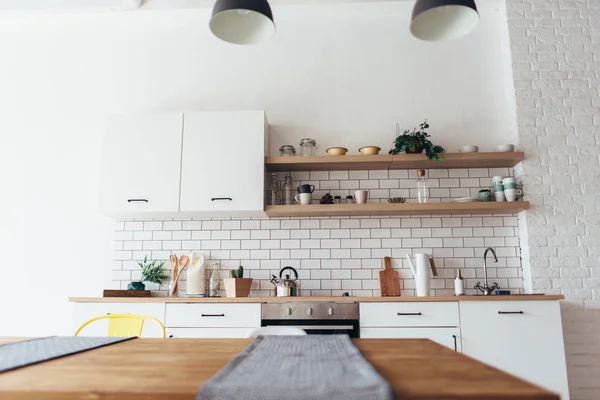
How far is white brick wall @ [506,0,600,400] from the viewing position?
3.56 metres

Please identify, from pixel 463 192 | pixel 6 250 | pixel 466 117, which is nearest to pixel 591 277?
pixel 463 192

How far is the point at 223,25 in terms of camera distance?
214 cm

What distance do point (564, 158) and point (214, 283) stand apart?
2975 millimetres

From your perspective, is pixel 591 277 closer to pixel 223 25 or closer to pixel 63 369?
pixel 223 25

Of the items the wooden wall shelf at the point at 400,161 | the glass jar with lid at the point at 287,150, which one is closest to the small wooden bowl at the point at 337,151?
the wooden wall shelf at the point at 400,161

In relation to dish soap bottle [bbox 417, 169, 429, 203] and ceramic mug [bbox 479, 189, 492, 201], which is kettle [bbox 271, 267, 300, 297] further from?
ceramic mug [bbox 479, 189, 492, 201]

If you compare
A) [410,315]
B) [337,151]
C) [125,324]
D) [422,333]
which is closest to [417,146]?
[337,151]

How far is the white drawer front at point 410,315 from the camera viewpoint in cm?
320

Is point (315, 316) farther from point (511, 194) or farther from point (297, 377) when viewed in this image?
point (297, 377)

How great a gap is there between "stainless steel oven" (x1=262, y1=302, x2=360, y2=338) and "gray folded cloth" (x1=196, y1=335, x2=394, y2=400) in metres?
1.76

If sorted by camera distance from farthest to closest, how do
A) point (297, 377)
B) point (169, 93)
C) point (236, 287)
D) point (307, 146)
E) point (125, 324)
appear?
point (169, 93) < point (307, 146) < point (236, 287) < point (125, 324) < point (297, 377)

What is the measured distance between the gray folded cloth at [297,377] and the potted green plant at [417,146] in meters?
2.45

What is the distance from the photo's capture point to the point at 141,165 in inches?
147

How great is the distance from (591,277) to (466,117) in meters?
1.59
